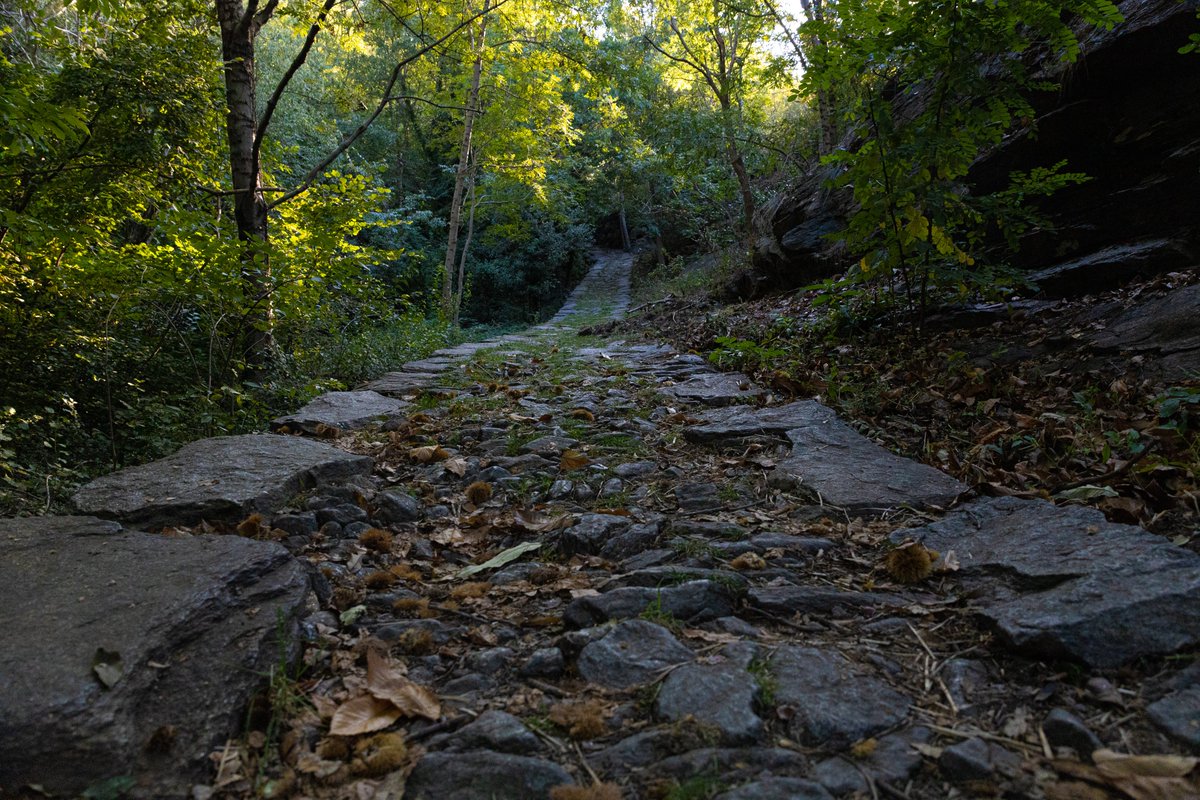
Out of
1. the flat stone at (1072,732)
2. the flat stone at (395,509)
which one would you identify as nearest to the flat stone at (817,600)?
the flat stone at (1072,732)

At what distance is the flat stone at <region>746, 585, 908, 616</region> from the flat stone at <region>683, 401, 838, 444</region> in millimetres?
1628

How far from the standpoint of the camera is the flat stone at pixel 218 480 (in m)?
2.47

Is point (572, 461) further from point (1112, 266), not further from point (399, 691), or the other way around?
point (1112, 266)

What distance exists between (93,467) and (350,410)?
58.7 inches

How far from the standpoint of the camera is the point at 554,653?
1659 mm

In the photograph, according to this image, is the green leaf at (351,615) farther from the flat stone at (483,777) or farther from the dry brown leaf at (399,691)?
the flat stone at (483,777)

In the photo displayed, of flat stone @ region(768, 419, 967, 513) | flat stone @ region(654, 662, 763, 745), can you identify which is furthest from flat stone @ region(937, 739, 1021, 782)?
flat stone @ region(768, 419, 967, 513)

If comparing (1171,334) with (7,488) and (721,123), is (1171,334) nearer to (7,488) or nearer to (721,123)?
(7,488)

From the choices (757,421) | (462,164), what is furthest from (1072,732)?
(462,164)

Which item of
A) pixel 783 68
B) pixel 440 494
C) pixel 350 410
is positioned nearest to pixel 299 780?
pixel 440 494

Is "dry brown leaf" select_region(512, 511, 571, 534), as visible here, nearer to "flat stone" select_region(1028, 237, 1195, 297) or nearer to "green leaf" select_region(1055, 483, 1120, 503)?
"green leaf" select_region(1055, 483, 1120, 503)

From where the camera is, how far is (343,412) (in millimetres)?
4504

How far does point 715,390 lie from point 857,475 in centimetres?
198

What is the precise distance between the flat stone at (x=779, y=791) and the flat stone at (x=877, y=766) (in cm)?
4
